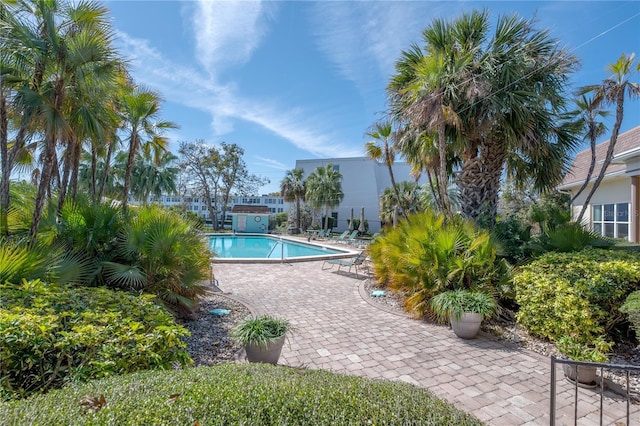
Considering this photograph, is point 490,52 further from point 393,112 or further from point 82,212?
point 82,212

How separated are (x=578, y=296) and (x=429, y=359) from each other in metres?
2.32

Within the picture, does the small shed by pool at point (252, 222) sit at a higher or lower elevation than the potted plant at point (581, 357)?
higher

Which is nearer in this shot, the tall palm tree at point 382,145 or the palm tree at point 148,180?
the tall palm tree at point 382,145

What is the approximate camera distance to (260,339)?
369 centimetres

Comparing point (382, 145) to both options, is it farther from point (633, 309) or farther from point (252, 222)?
point (252, 222)

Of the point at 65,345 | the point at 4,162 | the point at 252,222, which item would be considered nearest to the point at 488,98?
the point at 65,345

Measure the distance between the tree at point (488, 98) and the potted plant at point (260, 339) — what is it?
5787 mm

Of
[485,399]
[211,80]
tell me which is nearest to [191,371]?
[485,399]

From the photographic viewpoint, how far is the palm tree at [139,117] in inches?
338

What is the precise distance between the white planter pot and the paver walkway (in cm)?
13

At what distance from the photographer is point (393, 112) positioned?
9703 millimetres

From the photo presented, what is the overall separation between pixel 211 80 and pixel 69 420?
10.7 meters

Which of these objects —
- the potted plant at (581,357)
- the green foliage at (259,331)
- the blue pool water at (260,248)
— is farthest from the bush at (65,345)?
the blue pool water at (260,248)

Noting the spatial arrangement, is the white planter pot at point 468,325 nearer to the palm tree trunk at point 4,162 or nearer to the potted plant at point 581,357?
the potted plant at point 581,357
